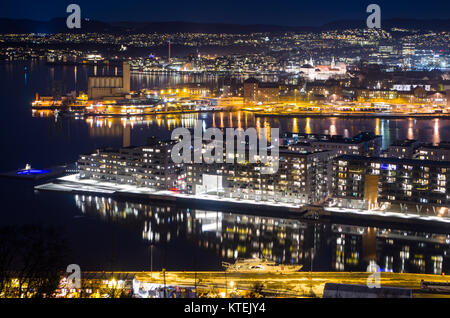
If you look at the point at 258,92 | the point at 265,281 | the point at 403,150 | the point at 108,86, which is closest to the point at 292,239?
the point at 265,281

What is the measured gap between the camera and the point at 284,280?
4.57 m

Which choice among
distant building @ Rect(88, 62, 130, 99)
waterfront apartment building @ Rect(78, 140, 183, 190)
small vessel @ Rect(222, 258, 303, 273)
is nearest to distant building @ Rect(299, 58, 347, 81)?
distant building @ Rect(88, 62, 130, 99)

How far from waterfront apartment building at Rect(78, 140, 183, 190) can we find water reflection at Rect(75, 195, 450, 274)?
2.87 feet

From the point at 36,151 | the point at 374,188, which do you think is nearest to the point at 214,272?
the point at 374,188

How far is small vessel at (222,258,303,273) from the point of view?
5.00 m

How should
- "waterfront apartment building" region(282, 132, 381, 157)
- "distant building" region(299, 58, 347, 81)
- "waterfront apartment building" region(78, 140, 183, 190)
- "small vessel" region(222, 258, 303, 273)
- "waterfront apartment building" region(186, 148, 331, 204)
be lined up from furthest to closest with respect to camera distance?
"distant building" region(299, 58, 347, 81), "waterfront apartment building" region(282, 132, 381, 157), "waterfront apartment building" region(78, 140, 183, 190), "waterfront apartment building" region(186, 148, 331, 204), "small vessel" region(222, 258, 303, 273)

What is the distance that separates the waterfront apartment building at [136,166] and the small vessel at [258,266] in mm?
2584

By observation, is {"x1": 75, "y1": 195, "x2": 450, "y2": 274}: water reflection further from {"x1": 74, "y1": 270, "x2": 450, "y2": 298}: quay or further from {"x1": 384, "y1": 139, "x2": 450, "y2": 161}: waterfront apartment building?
{"x1": 384, "y1": 139, "x2": 450, "y2": 161}: waterfront apartment building

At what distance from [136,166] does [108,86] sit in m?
11.9

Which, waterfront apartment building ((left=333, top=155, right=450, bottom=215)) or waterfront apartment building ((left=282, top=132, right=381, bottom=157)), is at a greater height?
waterfront apartment building ((left=282, top=132, right=381, bottom=157))

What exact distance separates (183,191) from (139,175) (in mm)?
676

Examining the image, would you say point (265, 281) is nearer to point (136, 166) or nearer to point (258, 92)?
point (136, 166)
